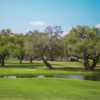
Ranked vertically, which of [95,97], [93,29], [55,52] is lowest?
[95,97]

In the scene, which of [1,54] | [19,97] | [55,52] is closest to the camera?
[19,97]

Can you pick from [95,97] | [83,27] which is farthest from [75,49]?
[95,97]

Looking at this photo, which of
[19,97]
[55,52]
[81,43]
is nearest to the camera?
[19,97]

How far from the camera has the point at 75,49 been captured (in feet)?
201

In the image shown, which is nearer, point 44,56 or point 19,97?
point 19,97

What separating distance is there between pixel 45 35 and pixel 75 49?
23.8 feet

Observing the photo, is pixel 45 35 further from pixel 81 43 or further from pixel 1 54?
pixel 1 54

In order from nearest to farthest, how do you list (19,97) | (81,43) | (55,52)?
(19,97) < (81,43) < (55,52)

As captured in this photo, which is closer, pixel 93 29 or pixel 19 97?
pixel 19 97

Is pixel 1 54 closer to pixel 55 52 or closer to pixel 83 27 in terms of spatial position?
pixel 55 52

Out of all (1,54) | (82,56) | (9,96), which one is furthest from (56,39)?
(9,96)

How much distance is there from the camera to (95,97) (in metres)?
20.4

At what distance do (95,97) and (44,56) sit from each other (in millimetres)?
45909

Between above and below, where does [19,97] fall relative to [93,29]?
below
